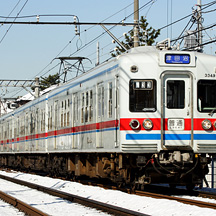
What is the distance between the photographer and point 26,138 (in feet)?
97.1

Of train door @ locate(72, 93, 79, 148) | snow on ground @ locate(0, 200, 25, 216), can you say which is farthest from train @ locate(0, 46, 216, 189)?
train door @ locate(72, 93, 79, 148)

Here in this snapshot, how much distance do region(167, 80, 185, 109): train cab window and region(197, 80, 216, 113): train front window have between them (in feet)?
1.31

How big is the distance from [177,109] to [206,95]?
2.78 feet

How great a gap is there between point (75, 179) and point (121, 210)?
1041 cm

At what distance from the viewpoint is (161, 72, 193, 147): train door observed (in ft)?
44.2

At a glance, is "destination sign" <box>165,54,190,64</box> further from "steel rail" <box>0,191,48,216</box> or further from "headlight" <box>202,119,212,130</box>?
"steel rail" <box>0,191,48,216</box>

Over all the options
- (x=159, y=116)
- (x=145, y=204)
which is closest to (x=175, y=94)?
(x=159, y=116)

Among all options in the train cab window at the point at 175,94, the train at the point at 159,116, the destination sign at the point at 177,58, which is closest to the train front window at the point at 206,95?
the train at the point at 159,116

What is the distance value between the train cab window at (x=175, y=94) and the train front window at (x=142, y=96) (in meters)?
0.39

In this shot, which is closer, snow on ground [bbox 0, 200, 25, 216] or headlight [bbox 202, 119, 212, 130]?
snow on ground [bbox 0, 200, 25, 216]

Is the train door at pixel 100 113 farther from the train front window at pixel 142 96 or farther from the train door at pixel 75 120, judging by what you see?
the train door at pixel 75 120

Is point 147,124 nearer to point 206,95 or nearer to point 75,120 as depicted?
point 206,95

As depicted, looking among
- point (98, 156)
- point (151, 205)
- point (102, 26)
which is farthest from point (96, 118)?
point (102, 26)

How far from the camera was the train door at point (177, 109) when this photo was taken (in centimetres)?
1347
